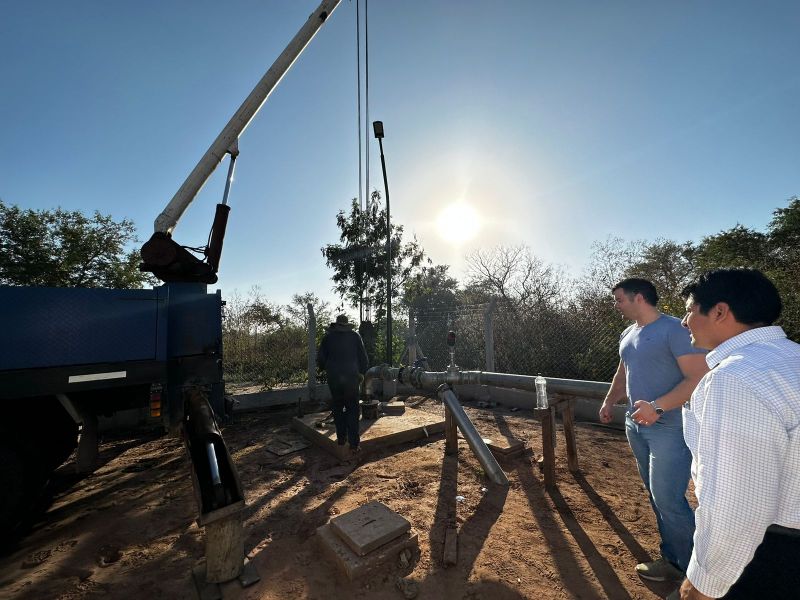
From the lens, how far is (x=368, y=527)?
2.77 m

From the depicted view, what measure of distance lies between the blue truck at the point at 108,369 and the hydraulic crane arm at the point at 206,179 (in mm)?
22

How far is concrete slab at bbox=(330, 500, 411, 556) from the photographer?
2584 millimetres

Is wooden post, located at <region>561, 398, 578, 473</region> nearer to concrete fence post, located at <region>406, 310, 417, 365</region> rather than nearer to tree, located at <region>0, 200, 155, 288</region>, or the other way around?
concrete fence post, located at <region>406, 310, 417, 365</region>

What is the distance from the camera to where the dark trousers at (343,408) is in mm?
4840

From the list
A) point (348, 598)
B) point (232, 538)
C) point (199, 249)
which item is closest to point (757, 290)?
point (348, 598)

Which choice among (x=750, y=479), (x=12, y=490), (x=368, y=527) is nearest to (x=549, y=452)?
(x=368, y=527)

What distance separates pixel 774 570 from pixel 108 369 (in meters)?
4.69

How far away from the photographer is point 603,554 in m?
2.69

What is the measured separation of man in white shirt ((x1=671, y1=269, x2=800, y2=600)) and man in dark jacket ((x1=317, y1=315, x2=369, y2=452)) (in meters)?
4.14

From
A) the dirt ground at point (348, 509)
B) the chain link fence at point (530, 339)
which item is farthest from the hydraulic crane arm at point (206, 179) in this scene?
the chain link fence at point (530, 339)

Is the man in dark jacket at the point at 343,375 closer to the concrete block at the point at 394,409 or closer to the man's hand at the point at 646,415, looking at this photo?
the concrete block at the point at 394,409

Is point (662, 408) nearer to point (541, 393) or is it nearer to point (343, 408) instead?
point (541, 393)

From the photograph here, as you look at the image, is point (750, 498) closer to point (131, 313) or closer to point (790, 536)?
point (790, 536)

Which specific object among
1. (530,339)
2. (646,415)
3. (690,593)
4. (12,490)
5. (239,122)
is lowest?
(12,490)
